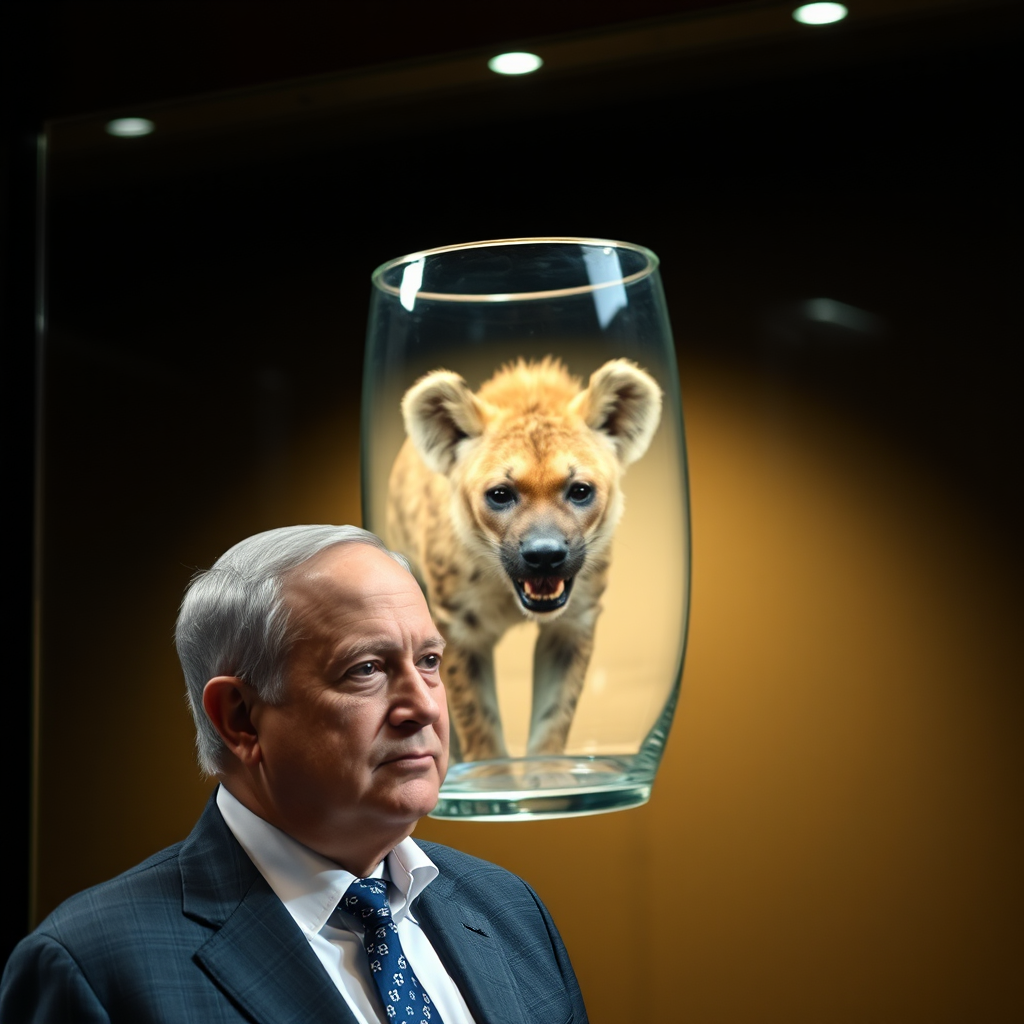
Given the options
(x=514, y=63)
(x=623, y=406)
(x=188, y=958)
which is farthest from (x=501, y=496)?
(x=514, y=63)

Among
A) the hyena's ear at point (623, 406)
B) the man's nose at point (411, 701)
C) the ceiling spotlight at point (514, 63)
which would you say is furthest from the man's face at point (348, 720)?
the ceiling spotlight at point (514, 63)

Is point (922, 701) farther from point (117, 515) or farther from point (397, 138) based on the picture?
point (117, 515)

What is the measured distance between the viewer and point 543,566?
111 centimetres

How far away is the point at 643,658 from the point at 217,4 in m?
1.03

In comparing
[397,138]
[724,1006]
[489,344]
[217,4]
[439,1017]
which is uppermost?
[217,4]

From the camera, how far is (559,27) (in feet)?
4.77

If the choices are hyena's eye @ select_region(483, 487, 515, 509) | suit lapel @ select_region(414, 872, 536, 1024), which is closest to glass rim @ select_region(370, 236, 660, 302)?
hyena's eye @ select_region(483, 487, 515, 509)

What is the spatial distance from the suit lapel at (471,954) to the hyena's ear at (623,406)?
0.44 meters

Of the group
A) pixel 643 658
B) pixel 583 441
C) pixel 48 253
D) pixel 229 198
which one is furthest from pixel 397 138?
pixel 643 658

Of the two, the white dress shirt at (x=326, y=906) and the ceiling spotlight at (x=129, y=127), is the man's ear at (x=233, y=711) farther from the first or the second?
the ceiling spotlight at (x=129, y=127)

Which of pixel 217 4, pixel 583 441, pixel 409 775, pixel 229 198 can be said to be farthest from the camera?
pixel 229 198

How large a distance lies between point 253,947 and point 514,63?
3.48 feet

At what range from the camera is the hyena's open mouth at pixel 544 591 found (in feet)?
3.67

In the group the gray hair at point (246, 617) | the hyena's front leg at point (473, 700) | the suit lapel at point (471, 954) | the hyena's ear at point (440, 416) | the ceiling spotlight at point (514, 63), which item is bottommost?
the suit lapel at point (471, 954)
